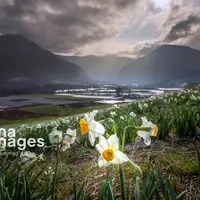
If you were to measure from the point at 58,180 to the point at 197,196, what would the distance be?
1.54 m

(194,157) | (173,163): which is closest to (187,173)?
(173,163)

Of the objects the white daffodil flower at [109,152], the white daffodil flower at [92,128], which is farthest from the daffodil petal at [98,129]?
the white daffodil flower at [109,152]

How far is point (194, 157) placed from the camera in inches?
126

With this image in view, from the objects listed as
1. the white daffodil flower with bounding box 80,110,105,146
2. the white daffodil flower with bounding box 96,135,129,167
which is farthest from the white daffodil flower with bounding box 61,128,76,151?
the white daffodil flower with bounding box 96,135,129,167

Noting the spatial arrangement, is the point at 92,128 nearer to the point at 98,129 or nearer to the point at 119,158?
the point at 98,129

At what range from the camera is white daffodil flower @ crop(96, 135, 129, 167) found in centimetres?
148

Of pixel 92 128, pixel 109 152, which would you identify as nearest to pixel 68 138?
pixel 92 128

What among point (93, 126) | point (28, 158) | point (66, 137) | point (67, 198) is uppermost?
point (93, 126)

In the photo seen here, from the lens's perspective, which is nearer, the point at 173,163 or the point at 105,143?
the point at 105,143

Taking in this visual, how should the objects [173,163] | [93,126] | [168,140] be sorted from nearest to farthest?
1. [93,126]
2. [173,163]
3. [168,140]

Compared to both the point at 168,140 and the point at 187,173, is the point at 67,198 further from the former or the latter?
the point at 168,140

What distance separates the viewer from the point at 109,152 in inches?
59.1

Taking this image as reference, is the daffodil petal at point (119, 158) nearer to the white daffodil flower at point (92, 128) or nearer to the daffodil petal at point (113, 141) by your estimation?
the daffodil petal at point (113, 141)

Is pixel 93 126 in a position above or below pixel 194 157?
above
